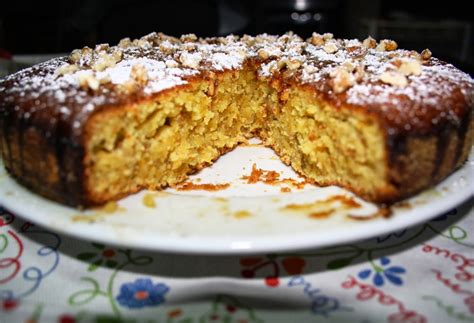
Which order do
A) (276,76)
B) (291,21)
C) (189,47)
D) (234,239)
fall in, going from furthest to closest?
(291,21)
(189,47)
(276,76)
(234,239)

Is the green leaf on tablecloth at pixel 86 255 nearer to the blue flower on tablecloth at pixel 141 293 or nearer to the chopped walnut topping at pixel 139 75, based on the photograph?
the blue flower on tablecloth at pixel 141 293

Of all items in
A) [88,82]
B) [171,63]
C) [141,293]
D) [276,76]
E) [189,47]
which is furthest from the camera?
[189,47]

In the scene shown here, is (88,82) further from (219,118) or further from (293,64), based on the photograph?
(293,64)

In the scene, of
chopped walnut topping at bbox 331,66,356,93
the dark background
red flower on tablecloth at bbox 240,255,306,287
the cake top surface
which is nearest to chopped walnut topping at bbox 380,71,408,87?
the cake top surface

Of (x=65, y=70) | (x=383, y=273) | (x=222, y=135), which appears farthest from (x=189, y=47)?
(x=383, y=273)

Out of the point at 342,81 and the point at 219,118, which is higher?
the point at 342,81

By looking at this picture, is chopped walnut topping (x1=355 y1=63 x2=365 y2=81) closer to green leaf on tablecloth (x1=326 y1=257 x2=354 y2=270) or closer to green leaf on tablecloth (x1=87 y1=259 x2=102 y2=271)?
green leaf on tablecloth (x1=326 y1=257 x2=354 y2=270)

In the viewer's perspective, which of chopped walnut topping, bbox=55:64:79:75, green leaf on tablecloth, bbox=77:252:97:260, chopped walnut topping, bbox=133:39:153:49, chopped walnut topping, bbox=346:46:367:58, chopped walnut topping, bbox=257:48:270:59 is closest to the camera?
green leaf on tablecloth, bbox=77:252:97:260
